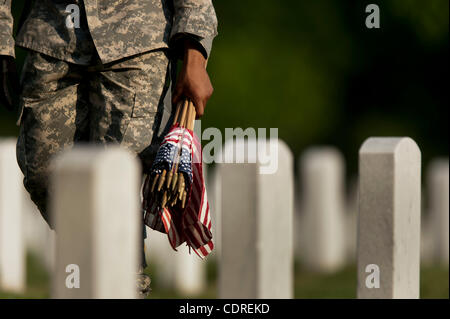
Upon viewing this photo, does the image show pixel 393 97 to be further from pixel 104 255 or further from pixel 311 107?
pixel 104 255

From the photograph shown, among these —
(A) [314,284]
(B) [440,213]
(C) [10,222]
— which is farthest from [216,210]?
(B) [440,213]

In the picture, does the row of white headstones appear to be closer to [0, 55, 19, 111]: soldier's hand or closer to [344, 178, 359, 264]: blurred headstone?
[0, 55, 19, 111]: soldier's hand

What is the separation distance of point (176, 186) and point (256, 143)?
1.29 ft

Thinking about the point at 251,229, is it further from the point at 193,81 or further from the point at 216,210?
the point at 216,210

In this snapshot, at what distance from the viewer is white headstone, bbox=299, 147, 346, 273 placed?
929 cm

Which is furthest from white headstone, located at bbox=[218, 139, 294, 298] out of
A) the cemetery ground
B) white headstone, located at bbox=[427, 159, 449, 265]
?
white headstone, located at bbox=[427, 159, 449, 265]

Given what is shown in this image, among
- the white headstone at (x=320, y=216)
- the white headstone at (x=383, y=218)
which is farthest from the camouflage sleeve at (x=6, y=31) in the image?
the white headstone at (x=320, y=216)

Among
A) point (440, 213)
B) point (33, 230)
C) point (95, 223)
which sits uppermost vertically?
point (440, 213)

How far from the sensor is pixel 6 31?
380 cm

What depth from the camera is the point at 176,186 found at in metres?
3.58

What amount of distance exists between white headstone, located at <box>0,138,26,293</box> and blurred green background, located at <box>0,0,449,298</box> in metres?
3.91

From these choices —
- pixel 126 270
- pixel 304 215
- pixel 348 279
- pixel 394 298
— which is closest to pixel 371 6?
pixel 304 215

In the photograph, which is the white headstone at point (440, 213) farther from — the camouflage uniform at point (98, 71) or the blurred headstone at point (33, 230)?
the camouflage uniform at point (98, 71)

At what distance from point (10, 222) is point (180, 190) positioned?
3796 millimetres
